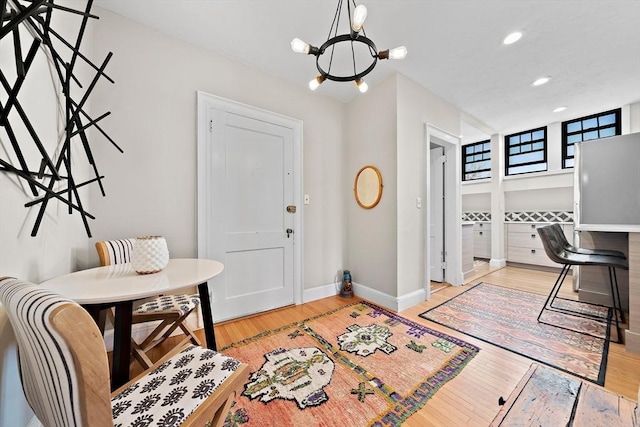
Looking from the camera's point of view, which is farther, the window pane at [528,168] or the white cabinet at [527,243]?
the window pane at [528,168]

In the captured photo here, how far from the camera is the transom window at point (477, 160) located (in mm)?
5305

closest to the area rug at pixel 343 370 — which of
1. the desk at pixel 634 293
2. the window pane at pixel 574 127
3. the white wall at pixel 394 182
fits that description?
the white wall at pixel 394 182

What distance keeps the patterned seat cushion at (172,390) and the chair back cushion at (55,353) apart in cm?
21

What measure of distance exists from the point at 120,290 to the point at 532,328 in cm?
317

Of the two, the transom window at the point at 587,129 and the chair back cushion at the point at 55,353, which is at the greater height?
the transom window at the point at 587,129

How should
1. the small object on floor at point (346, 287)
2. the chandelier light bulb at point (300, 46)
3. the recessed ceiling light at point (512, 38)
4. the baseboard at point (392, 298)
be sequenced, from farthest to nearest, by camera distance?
the small object on floor at point (346, 287) → the baseboard at point (392, 298) → the recessed ceiling light at point (512, 38) → the chandelier light bulb at point (300, 46)

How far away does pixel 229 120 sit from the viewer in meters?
2.37

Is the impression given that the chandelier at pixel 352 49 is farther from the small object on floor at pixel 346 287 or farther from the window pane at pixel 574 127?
the window pane at pixel 574 127

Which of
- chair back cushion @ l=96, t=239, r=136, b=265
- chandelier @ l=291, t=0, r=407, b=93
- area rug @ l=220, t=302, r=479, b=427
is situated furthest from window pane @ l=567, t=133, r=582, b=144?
chair back cushion @ l=96, t=239, r=136, b=265

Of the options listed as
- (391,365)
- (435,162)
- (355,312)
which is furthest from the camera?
(435,162)

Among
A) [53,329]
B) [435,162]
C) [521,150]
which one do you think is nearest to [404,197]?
[435,162]

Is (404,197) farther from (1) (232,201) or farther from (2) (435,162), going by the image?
(1) (232,201)

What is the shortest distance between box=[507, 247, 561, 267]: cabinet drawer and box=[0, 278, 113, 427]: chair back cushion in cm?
579

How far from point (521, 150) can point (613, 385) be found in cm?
468
